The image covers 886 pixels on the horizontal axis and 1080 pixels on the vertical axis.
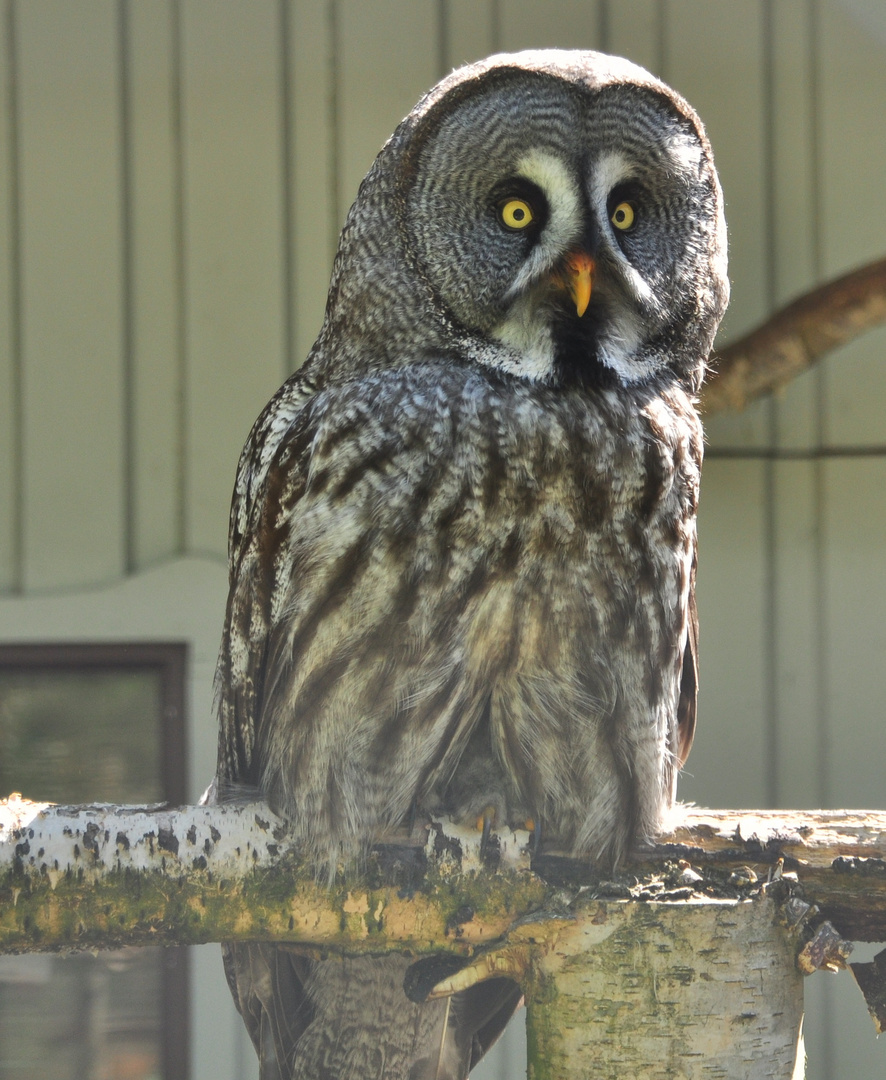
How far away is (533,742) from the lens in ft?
5.23

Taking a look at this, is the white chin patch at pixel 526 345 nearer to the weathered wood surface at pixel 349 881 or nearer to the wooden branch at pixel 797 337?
the weathered wood surface at pixel 349 881

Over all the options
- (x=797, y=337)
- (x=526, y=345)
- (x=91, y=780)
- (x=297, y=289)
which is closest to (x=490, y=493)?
(x=526, y=345)

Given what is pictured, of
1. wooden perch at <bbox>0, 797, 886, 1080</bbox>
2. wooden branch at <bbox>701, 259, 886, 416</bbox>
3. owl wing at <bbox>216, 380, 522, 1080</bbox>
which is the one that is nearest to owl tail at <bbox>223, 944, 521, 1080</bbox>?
owl wing at <bbox>216, 380, 522, 1080</bbox>

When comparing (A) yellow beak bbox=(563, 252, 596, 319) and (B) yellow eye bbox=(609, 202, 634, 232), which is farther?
(B) yellow eye bbox=(609, 202, 634, 232)

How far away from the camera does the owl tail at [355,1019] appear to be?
1763mm

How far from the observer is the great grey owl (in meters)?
1.53

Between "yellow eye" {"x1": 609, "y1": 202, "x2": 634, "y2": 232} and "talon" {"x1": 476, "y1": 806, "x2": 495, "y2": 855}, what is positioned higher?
"yellow eye" {"x1": 609, "y1": 202, "x2": 634, "y2": 232}

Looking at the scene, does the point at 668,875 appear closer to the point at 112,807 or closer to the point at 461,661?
the point at 461,661

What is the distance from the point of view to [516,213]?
1.62m

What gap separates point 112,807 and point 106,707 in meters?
1.79

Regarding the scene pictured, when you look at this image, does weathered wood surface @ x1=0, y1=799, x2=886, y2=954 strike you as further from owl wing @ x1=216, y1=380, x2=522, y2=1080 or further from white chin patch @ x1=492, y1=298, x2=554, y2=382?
white chin patch @ x1=492, y1=298, x2=554, y2=382

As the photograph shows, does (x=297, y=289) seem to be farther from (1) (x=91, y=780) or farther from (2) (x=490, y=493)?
(2) (x=490, y=493)

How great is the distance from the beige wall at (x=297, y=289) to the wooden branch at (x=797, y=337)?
0.44 metres

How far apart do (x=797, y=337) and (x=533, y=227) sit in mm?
1170
